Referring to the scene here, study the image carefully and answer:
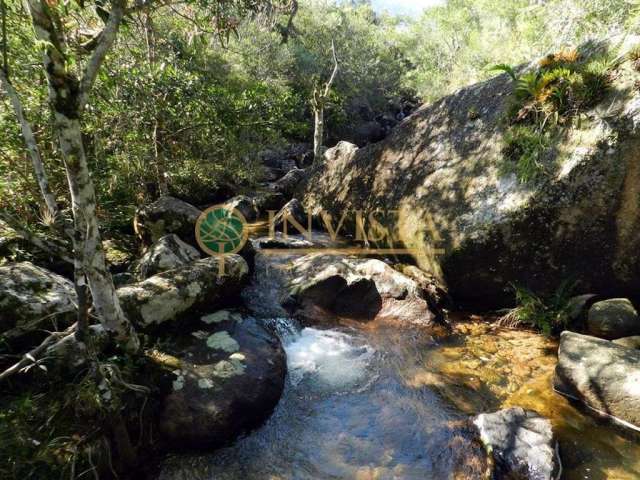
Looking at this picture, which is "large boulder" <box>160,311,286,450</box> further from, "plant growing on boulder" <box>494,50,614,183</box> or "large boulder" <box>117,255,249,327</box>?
"plant growing on boulder" <box>494,50,614,183</box>

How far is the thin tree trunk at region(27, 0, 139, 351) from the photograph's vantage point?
9.89 ft

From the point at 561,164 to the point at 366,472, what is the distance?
5.89 m

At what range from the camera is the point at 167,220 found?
26.7 ft

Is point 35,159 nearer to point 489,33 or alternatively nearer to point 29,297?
point 29,297

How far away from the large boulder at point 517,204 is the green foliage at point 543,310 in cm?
18

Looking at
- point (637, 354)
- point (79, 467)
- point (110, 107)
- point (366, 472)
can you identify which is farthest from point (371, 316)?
point (110, 107)

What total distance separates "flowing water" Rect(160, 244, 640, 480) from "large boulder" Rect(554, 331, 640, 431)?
23cm

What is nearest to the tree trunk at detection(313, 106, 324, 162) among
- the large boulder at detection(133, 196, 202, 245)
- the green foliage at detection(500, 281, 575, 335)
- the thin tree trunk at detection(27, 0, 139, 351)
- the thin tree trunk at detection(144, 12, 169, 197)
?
the thin tree trunk at detection(144, 12, 169, 197)

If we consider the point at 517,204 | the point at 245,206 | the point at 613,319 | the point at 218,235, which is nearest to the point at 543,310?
the point at 613,319

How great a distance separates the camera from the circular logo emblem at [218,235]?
821cm

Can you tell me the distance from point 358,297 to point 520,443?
390 cm

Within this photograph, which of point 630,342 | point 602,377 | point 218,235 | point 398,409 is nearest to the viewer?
point 602,377

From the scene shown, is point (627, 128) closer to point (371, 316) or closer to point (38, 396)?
point (371, 316)

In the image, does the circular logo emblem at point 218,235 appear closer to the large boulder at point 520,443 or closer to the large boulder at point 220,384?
the large boulder at point 220,384
